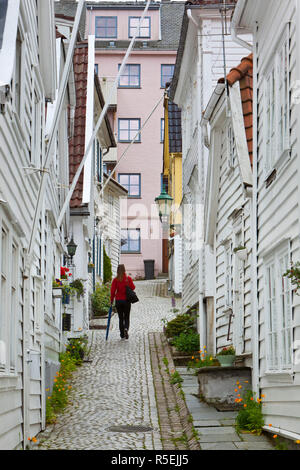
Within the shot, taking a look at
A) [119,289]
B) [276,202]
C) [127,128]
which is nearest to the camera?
[276,202]

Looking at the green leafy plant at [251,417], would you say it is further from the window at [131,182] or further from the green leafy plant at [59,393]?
the window at [131,182]

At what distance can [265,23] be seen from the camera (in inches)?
372

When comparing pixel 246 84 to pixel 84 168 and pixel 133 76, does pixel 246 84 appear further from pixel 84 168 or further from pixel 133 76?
pixel 133 76

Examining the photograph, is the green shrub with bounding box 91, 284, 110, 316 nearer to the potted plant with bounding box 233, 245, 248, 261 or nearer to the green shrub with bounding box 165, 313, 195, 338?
the green shrub with bounding box 165, 313, 195, 338

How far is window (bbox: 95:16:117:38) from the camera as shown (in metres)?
39.0

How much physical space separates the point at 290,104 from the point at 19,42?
9.97 feet

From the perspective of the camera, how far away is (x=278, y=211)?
8.37 meters

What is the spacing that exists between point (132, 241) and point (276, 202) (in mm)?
30219

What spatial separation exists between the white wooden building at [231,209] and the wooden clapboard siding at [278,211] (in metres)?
0.79

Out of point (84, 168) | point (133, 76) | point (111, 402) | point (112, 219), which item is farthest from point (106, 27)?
point (111, 402)

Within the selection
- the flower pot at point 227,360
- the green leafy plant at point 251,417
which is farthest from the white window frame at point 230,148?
the green leafy plant at point 251,417

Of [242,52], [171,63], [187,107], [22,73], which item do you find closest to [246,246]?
[22,73]
